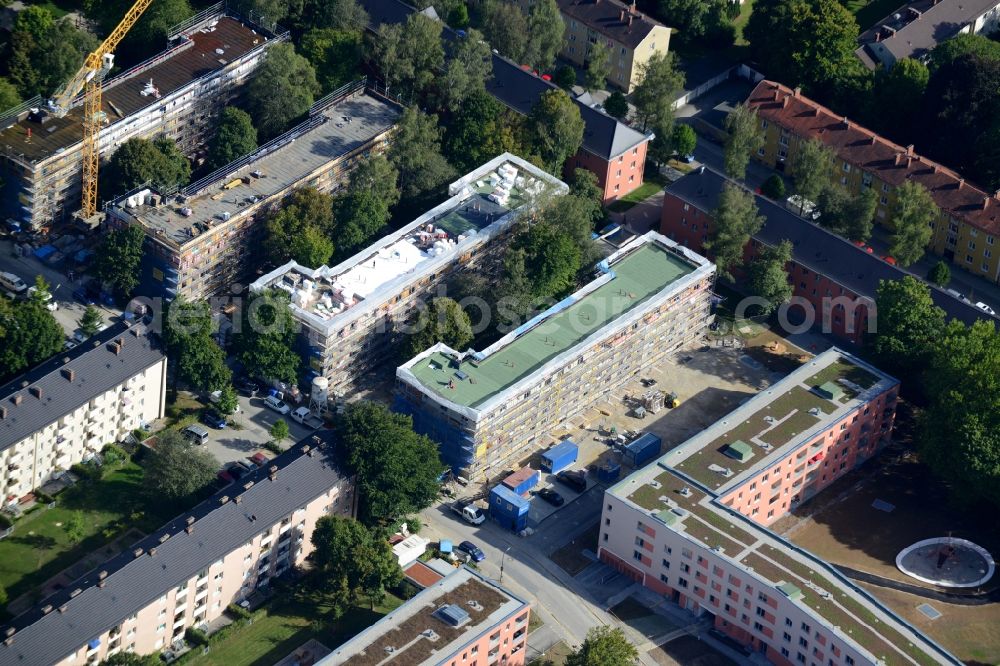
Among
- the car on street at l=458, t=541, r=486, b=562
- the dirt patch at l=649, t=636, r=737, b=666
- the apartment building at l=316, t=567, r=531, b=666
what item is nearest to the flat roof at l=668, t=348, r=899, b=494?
the dirt patch at l=649, t=636, r=737, b=666

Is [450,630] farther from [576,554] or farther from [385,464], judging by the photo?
[576,554]

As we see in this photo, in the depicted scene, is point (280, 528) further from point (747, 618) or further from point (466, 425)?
point (747, 618)

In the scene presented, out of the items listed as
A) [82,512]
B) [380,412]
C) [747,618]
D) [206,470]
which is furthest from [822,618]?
[82,512]

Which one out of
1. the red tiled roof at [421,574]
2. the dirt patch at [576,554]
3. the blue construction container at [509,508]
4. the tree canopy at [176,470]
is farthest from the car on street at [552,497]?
the tree canopy at [176,470]

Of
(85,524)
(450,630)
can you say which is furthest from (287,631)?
(85,524)

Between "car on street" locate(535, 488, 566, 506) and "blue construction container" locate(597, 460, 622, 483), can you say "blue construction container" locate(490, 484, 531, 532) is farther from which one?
"blue construction container" locate(597, 460, 622, 483)

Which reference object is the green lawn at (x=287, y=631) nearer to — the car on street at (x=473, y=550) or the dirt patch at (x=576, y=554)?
the car on street at (x=473, y=550)
